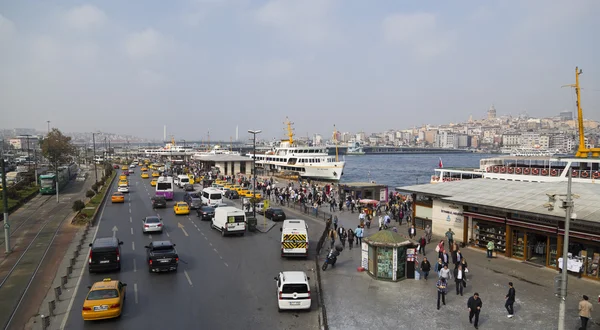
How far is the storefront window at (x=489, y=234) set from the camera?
65.3ft

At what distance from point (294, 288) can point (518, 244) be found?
460 inches

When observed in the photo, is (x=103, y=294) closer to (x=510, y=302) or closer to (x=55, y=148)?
(x=510, y=302)

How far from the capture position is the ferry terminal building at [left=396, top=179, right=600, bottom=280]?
16359mm

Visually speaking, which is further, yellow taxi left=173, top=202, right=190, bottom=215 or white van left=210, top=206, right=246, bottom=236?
yellow taxi left=173, top=202, right=190, bottom=215

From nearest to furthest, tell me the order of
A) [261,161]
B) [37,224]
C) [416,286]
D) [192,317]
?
1. [192,317]
2. [416,286]
3. [37,224]
4. [261,161]


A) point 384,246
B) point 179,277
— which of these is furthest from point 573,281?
point 179,277

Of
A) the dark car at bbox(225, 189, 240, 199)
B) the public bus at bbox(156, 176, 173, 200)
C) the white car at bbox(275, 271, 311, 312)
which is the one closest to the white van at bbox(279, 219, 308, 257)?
the white car at bbox(275, 271, 311, 312)

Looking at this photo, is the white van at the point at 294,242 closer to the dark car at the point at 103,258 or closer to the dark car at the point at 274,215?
the dark car at the point at 103,258

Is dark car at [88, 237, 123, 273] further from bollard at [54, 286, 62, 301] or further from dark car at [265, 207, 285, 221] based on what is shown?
dark car at [265, 207, 285, 221]

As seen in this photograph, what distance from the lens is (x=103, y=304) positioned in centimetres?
1211

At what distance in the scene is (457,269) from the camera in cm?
1484

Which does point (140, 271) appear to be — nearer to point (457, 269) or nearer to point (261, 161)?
point (457, 269)

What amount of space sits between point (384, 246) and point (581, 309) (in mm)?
6463

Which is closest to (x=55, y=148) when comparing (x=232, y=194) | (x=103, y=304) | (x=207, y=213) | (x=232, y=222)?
(x=232, y=194)
